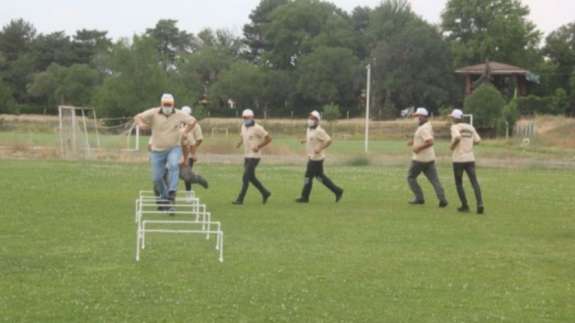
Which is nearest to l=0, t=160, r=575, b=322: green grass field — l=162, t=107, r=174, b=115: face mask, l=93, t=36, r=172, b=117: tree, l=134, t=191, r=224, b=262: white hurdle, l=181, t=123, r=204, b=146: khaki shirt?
l=134, t=191, r=224, b=262: white hurdle

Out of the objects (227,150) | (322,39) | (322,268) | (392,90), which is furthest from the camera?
(322,39)

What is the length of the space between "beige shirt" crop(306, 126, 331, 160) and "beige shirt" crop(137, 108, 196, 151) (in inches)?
157

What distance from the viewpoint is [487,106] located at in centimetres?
6806

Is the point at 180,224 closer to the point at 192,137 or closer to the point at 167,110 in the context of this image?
the point at 167,110

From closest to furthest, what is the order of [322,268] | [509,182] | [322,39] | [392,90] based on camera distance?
[322,268] → [509,182] → [392,90] → [322,39]

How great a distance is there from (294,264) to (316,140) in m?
8.33

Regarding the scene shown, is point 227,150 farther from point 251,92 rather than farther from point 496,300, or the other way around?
point 251,92

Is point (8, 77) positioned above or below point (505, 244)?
above

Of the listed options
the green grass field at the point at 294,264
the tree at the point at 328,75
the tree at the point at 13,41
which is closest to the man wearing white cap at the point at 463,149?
the green grass field at the point at 294,264

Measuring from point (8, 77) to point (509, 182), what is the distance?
90.4 metres

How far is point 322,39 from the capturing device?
111125 millimetres

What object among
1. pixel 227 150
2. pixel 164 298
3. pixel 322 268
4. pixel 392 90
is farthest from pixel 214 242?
pixel 392 90

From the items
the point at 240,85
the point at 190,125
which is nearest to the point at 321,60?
the point at 240,85

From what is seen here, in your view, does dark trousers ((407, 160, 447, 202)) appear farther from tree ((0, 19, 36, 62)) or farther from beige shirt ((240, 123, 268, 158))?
tree ((0, 19, 36, 62))
